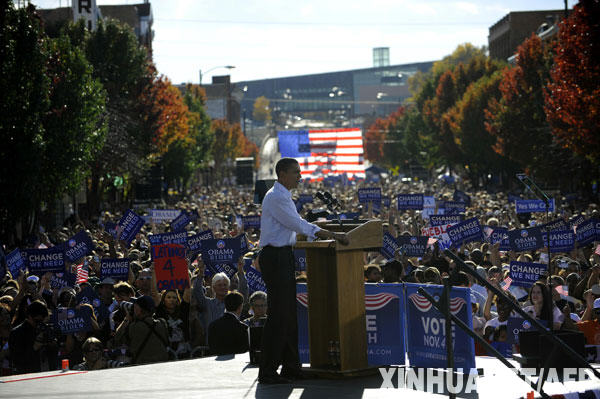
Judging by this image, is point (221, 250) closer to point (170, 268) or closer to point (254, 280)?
point (254, 280)

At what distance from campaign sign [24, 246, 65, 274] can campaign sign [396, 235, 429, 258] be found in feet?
19.3

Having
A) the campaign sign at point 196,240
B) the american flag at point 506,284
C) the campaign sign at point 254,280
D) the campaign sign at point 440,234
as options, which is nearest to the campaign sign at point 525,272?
the american flag at point 506,284

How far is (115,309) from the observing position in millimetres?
12289

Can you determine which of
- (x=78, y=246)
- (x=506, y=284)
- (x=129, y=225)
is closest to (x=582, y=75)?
(x=129, y=225)

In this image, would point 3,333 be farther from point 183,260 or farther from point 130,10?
point 130,10

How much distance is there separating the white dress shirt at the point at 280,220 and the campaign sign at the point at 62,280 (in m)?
8.00

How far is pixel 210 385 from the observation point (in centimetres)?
819

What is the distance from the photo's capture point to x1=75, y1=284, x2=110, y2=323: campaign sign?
42.0 feet

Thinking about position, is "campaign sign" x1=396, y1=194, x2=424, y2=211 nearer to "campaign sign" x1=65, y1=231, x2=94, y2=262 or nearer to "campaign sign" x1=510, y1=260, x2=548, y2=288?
"campaign sign" x1=65, y1=231, x2=94, y2=262

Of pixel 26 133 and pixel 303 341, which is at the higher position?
pixel 26 133

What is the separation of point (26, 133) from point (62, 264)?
14768mm

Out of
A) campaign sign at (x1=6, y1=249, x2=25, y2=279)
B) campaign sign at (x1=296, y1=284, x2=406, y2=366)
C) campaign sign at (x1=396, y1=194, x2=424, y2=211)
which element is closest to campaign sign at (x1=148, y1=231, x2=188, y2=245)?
campaign sign at (x1=6, y1=249, x2=25, y2=279)

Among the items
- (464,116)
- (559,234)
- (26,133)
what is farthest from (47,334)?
(464,116)

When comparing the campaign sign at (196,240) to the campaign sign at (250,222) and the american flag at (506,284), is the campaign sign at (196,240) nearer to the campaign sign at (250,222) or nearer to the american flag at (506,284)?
the campaign sign at (250,222)
